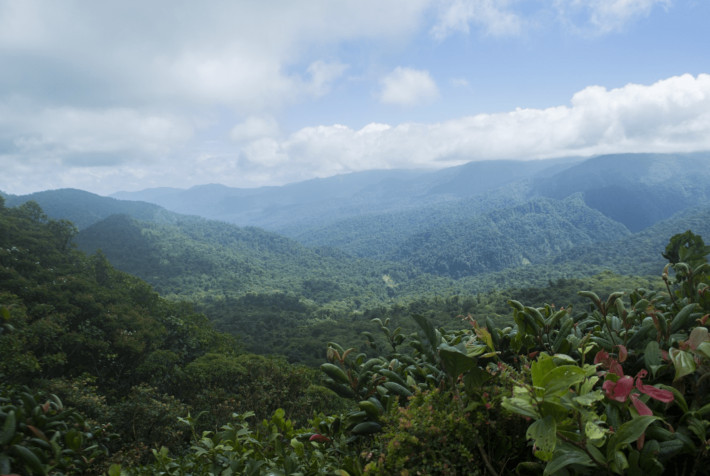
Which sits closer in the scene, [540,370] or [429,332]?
[540,370]

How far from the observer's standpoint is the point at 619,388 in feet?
3.10

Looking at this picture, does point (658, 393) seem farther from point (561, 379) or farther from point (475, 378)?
point (475, 378)

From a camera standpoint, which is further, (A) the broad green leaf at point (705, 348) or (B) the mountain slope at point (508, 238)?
(B) the mountain slope at point (508, 238)

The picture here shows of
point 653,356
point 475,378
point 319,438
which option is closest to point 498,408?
point 475,378

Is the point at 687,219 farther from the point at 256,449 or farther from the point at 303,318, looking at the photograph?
the point at 256,449

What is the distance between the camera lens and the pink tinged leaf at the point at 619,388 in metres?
0.92

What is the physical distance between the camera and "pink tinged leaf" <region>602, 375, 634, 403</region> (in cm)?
92

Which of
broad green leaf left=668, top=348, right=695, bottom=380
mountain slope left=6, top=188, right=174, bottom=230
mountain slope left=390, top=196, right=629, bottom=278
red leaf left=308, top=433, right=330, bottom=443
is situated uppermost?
mountain slope left=6, top=188, right=174, bottom=230

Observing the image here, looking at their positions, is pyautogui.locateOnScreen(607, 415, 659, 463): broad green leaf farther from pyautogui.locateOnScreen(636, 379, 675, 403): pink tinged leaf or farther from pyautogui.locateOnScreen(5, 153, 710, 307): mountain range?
pyautogui.locateOnScreen(5, 153, 710, 307): mountain range

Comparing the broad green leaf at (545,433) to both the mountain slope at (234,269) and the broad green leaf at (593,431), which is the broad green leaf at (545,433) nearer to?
the broad green leaf at (593,431)

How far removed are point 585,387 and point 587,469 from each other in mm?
208

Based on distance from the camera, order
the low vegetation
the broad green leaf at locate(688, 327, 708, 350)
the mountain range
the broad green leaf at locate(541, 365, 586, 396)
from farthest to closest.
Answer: the mountain range, the broad green leaf at locate(688, 327, 708, 350), the low vegetation, the broad green leaf at locate(541, 365, 586, 396)

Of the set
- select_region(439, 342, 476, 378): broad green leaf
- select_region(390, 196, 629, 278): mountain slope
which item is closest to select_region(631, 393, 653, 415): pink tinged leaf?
select_region(439, 342, 476, 378): broad green leaf

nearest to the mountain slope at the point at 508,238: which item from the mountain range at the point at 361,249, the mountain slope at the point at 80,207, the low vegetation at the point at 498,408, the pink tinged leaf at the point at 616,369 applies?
the mountain range at the point at 361,249
